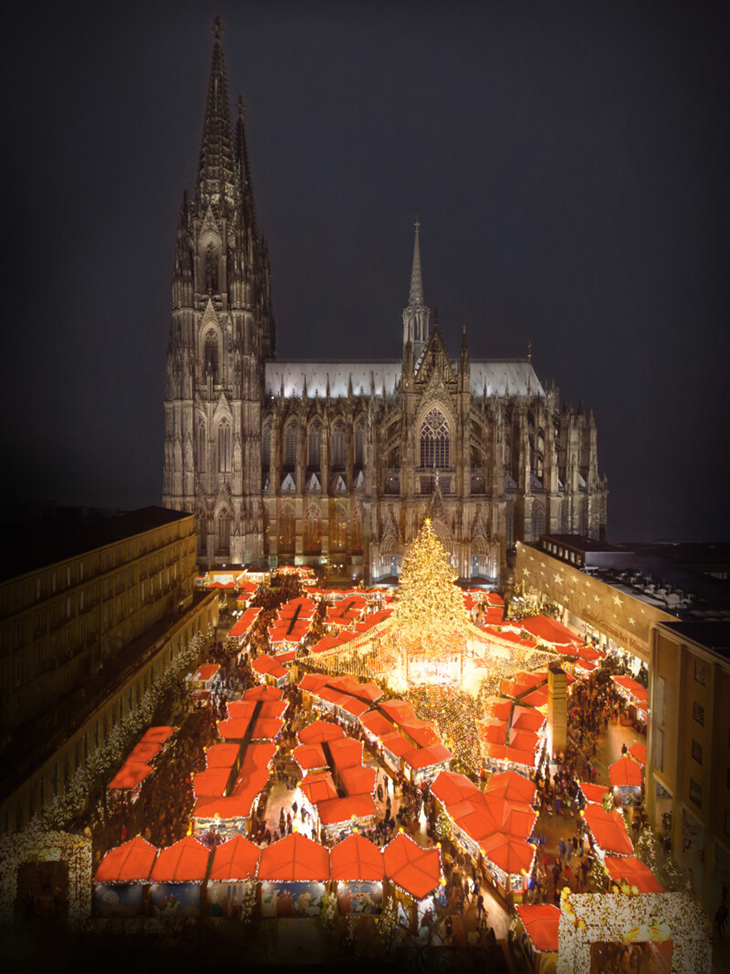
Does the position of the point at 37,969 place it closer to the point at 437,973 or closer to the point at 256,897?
the point at 256,897

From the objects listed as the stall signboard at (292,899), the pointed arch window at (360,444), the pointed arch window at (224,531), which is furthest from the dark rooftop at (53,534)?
the pointed arch window at (360,444)

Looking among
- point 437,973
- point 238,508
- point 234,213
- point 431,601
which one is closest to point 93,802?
point 437,973

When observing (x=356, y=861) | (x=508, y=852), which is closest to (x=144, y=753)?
(x=356, y=861)

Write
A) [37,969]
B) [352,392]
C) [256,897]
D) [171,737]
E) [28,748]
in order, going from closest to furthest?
[37,969] → [256,897] → [28,748] → [171,737] → [352,392]

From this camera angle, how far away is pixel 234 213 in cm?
5025

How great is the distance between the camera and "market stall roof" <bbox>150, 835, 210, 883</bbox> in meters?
11.5

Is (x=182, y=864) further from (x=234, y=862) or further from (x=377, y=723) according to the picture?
(x=377, y=723)

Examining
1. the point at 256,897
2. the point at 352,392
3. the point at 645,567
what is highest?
the point at 352,392

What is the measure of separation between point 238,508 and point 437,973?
41.3m

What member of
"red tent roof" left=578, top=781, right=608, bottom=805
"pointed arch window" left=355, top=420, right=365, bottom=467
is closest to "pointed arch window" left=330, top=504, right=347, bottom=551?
"pointed arch window" left=355, top=420, right=365, bottom=467

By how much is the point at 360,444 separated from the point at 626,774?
4137 cm

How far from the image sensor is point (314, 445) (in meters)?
54.1

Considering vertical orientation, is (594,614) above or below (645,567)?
below

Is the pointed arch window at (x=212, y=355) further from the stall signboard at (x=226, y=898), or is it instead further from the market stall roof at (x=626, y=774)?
the market stall roof at (x=626, y=774)
